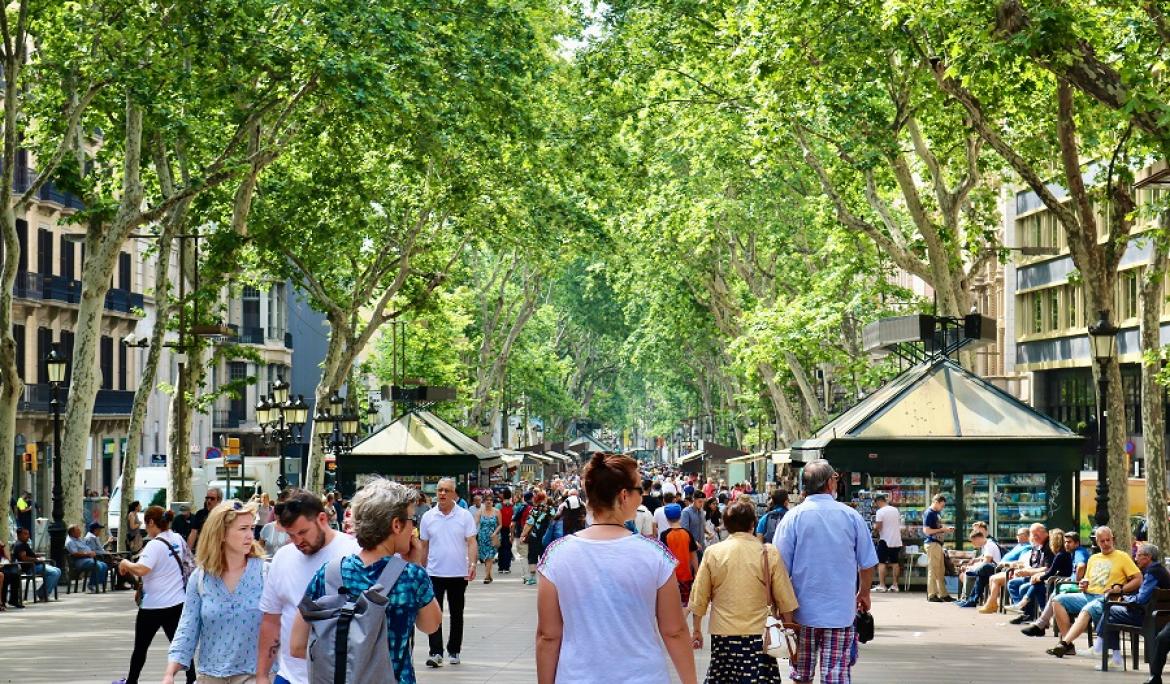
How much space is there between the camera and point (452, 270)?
166ft

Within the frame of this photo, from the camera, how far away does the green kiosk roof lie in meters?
29.9

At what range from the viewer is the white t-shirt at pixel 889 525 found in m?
29.5

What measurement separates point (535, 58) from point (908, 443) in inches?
422

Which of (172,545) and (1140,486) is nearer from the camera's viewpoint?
(172,545)

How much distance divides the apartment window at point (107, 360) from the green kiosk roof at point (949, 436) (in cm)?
3867

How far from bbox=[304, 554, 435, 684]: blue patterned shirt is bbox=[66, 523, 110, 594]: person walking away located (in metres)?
26.6

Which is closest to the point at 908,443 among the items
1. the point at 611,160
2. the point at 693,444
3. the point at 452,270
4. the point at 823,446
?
the point at 823,446

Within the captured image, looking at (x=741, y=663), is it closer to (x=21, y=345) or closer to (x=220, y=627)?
(x=220, y=627)

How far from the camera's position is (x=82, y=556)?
33.1 metres

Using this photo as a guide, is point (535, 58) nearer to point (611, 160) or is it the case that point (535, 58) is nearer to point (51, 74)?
point (611, 160)

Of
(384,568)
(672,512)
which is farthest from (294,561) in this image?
(672,512)

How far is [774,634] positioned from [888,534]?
18608mm

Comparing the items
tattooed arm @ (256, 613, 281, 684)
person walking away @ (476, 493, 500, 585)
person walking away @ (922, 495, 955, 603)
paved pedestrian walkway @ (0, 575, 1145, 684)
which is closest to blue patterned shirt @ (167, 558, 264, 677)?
tattooed arm @ (256, 613, 281, 684)

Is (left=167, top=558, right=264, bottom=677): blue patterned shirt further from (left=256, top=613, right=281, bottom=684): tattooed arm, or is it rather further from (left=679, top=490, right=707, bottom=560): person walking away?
(left=679, top=490, right=707, bottom=560): person walking away
